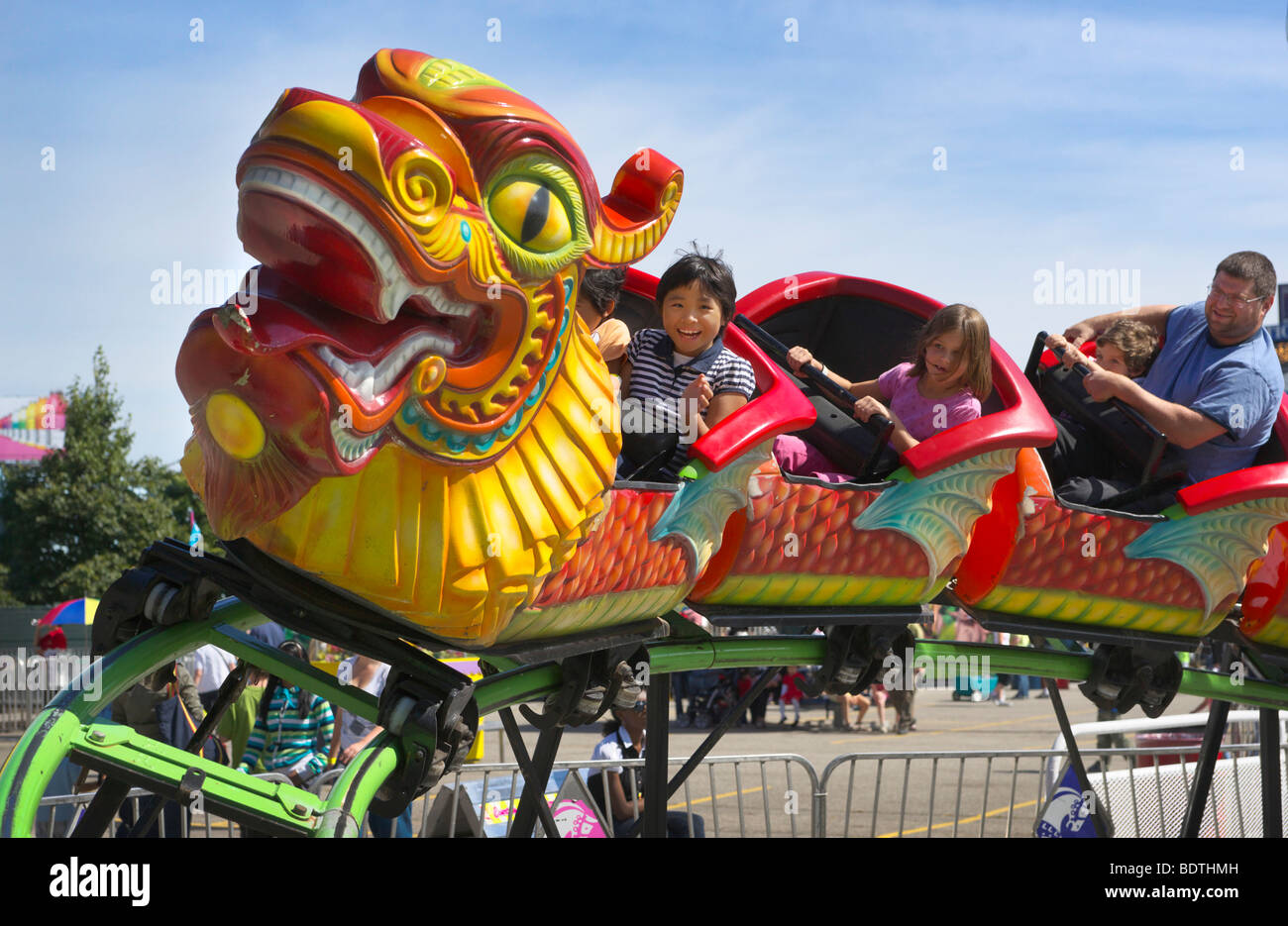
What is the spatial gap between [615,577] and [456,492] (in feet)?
1.82

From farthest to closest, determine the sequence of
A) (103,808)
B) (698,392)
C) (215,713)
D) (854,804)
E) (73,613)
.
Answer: (73,613) < (854,804) < (698,392) < (215,713) < (103,808)

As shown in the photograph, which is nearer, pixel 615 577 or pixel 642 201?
pixel 615 577

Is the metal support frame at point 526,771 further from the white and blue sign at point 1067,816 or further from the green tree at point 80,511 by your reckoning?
the green tree at point 80,511

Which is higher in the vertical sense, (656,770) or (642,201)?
(642,201)

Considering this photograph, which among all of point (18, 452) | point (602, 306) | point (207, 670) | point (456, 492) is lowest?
point (207, 670)

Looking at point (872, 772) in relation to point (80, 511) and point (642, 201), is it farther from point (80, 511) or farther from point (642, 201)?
point (80, 511)

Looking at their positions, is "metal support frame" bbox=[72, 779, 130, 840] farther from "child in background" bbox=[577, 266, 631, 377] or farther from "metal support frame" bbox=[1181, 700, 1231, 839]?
"metal support frame" bbox=[1181, 700, 1231, 839]

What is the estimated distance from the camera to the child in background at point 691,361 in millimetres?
3189

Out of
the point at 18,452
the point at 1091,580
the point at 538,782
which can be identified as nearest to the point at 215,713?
the point at 538,782

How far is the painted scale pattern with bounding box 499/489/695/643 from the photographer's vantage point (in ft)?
8.64

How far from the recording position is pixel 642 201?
9.56 ft

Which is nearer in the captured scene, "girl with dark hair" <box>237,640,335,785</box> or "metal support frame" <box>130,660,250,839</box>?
"metal support frame" <box>130,660,250,839</box>

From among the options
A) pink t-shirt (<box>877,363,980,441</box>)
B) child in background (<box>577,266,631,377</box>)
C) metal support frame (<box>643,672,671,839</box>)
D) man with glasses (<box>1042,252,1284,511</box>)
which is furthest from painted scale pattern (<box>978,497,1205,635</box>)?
child in background (<box>577,266,631,377</box>)
